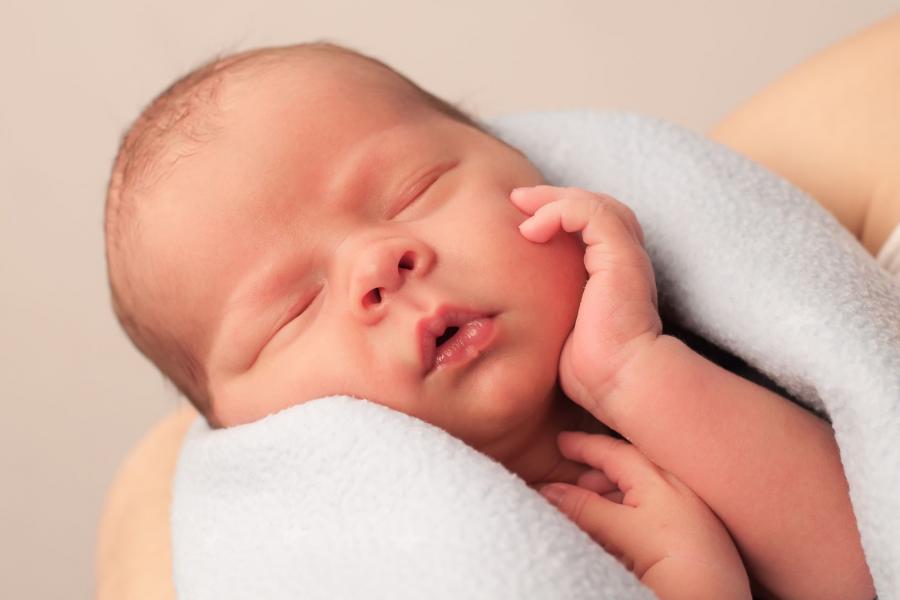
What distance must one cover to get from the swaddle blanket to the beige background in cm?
72

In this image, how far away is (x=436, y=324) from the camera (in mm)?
745

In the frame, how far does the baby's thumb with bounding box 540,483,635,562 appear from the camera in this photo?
Result: 734 millimetres

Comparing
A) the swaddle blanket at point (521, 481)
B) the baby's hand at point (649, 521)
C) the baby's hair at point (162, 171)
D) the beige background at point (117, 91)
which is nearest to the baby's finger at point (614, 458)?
the baby's hand at point (649, 521)

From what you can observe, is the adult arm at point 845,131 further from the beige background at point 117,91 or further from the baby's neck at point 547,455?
the beige background at point 117,91

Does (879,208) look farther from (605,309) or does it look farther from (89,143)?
(89,143)

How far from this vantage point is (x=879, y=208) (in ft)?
3.22

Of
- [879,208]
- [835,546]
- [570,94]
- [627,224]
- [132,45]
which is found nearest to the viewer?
[835,546]

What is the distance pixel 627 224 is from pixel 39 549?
1359 mm

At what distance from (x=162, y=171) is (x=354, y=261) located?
20cm

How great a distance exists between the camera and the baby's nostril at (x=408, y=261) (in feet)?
2.54

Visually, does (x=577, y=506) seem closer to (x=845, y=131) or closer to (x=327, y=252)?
(x=327, y=252)

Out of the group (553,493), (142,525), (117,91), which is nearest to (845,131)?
(553,493)

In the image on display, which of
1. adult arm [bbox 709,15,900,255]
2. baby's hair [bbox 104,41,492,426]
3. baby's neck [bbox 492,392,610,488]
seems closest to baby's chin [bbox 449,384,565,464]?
baby's neck [bbox 492,392,610,488]

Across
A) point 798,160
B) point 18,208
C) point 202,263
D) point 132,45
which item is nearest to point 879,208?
point 798,160
